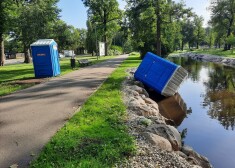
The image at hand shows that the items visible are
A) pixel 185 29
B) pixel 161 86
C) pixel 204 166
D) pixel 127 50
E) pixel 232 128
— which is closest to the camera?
pixel 204 166

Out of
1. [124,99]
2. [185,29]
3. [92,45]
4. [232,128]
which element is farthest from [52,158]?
[185,29]

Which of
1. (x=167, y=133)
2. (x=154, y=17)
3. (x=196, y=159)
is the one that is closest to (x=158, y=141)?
(x=167, y=133)

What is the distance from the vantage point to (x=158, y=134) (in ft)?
23.4

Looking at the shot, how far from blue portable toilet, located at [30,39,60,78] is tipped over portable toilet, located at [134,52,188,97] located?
647 centimetres

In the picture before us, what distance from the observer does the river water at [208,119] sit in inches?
349

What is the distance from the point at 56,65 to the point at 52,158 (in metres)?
14.4

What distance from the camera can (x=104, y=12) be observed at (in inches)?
2442

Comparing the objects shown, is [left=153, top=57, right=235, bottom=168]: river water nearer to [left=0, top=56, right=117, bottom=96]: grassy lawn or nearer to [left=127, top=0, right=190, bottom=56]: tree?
[left=0, top=56, right=117, bottom=96]: grassy lawn

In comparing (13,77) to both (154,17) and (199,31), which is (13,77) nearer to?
(154,17)

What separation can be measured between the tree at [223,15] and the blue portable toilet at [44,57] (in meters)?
58.1

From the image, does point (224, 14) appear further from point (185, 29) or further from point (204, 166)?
point (204, 166)

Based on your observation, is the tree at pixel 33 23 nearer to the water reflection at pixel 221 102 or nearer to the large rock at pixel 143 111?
the water reflection at pixel 221 102

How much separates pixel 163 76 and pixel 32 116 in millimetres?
8137

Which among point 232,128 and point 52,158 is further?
point 232,128
